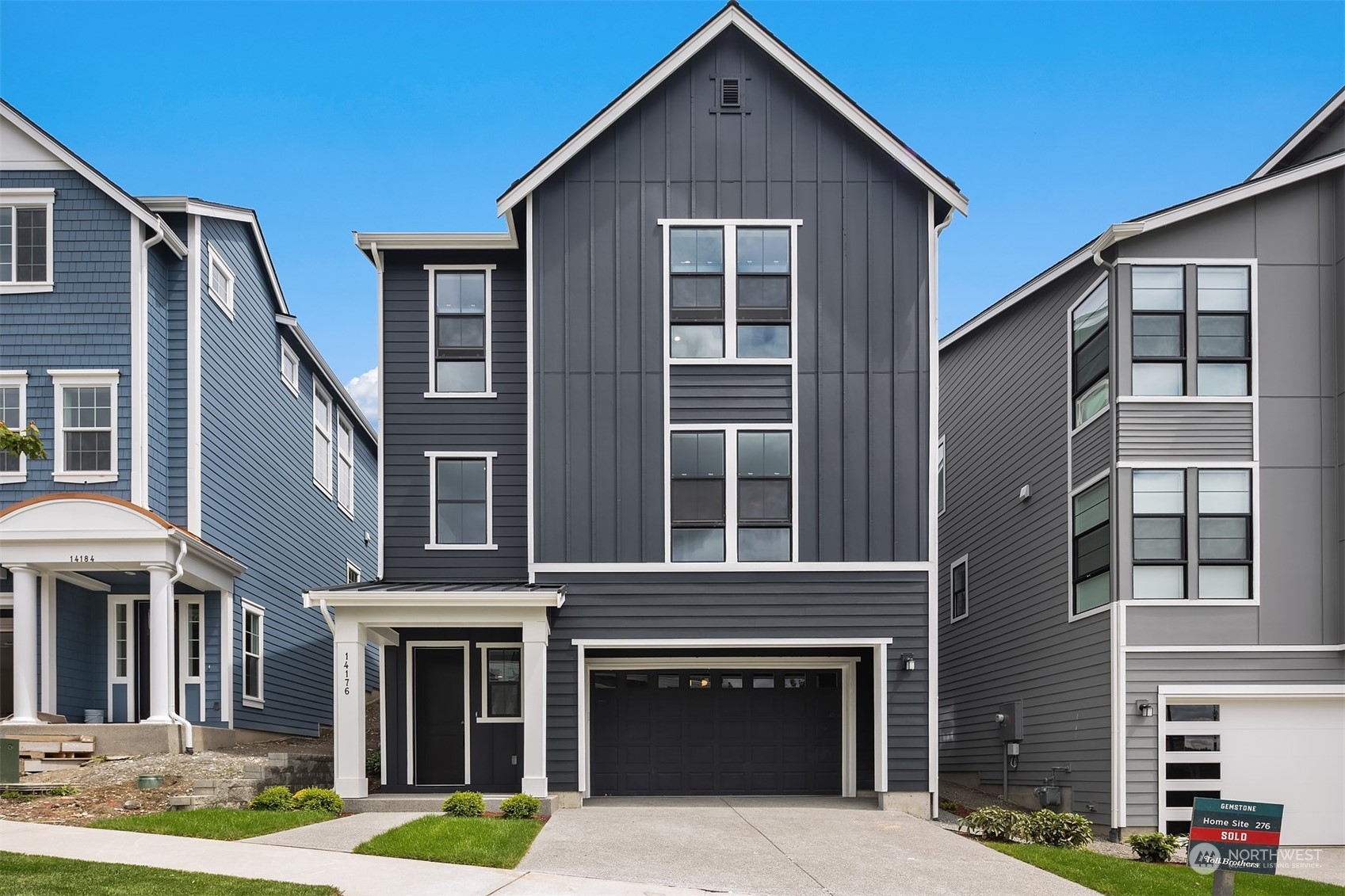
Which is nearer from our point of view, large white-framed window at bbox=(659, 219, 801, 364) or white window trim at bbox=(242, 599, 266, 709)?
large white-framed window at bbox=(659, 219, 801, 364)

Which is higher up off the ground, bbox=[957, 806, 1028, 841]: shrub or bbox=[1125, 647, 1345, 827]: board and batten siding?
bbox=[1125, 647, 1345, 827]: board and batten siding

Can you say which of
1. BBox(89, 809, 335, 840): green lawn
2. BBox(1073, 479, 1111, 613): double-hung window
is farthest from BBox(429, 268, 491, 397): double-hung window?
BBox(1073, 479, 1111, 613): double-hung window

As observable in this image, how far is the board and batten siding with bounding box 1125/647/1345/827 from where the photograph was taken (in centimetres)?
1688

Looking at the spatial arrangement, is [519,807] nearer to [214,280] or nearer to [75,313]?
[75,313]

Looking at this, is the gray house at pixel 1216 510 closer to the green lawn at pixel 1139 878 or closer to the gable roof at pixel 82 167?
the green lawn at pixel 1139 878

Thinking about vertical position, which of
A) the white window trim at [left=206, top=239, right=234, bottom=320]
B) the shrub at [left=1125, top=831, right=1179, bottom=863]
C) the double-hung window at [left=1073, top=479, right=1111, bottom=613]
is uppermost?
the white window trim at [left=206, top=239, right=234, bottom=320]

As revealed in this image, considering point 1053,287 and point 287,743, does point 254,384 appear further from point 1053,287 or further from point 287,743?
point 1053,287

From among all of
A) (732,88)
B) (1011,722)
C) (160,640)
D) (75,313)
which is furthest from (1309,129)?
(75,313)

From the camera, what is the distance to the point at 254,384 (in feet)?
78.6

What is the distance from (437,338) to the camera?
1911 cm

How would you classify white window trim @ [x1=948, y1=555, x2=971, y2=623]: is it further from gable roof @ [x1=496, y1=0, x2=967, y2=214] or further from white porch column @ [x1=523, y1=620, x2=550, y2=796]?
white porch column @ [x1=523, y1=620, x2=550, y2=796]

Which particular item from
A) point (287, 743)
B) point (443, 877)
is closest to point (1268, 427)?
point (443, 877)

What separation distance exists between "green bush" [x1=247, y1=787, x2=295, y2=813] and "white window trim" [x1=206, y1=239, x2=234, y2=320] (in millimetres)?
9466

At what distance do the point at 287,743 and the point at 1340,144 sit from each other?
19652mm
